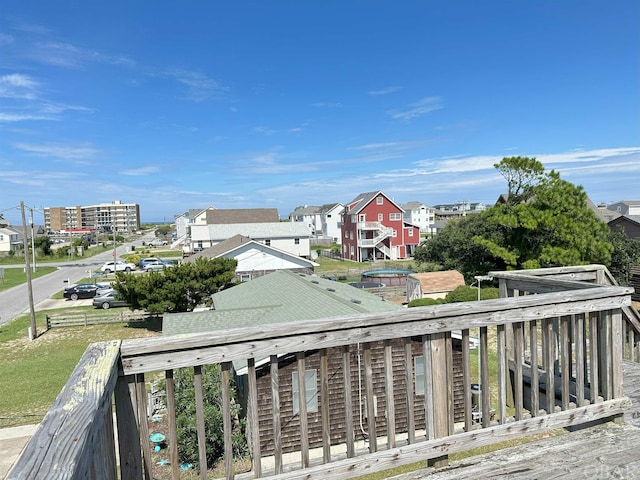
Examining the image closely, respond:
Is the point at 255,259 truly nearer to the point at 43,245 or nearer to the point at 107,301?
the point at 107,301

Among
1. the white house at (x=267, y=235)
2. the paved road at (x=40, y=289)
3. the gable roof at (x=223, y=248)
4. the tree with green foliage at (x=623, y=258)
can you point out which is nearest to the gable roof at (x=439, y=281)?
the tree with green foliage at (x=623, y=258)

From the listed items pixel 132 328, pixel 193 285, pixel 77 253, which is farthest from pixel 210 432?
pixel 77 253

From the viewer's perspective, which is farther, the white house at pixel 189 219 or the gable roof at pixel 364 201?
the white house at pixel 189 219

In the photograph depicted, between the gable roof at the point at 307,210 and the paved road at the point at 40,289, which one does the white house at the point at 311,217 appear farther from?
the paved road at the point at 40,289

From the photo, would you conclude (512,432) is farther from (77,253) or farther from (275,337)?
(77,253)

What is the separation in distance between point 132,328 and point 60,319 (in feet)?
13.6

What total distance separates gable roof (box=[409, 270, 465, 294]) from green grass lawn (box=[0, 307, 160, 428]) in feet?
50.1

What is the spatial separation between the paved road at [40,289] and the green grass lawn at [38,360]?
231 centimetres

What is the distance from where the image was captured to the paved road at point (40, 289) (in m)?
28.2

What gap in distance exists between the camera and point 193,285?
75.5ft

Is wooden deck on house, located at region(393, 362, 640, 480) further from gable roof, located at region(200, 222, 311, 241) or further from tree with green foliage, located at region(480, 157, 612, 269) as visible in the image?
gable roof, located at region(200, 222, 311, 241)

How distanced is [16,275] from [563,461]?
5171 cm

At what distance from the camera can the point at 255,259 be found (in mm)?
34656

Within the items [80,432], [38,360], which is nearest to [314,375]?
[80,432]
